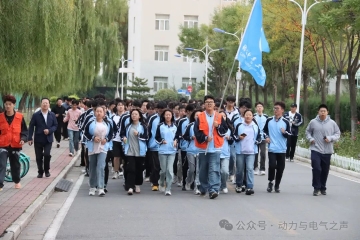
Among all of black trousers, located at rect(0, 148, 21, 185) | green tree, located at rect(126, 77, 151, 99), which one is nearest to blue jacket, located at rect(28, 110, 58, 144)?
black trousers, located at rect(0, 148, 21, 185)

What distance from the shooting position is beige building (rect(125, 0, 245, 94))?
74.9 metres

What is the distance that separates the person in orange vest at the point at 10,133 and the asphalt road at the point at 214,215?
1527mm

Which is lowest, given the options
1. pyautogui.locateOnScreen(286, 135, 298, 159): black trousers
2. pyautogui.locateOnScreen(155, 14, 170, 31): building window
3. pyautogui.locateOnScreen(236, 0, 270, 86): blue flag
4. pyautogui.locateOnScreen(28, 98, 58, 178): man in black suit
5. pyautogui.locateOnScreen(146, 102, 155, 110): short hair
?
pyautogui.locateOnScreen(286, 135, 298, 159): black trousers

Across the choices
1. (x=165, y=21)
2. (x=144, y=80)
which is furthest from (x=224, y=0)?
(x=144, y=80)

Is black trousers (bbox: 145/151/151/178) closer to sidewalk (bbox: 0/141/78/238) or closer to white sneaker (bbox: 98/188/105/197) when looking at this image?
white sneaker (bbox: 98/188/105/197)

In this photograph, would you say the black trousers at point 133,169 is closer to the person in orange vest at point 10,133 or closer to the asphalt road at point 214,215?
the asphalt road at point 214,215

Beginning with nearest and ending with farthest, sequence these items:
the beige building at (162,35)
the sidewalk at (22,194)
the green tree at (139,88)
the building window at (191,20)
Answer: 1. the sidewalk at (22,194)
2. the green tree at (139,88)
3. the beige building at (162,35)
4. the building window at (191,20)

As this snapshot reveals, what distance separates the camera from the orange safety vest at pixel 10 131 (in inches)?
560

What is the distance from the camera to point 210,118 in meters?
14.2

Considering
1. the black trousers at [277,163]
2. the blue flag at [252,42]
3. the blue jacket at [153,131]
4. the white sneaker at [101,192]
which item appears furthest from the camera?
the blue flag at [252,42]

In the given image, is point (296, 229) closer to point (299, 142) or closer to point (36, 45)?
point (36, 45)

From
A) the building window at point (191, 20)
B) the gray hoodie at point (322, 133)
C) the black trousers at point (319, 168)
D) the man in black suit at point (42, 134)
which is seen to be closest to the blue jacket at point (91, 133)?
the man in black suit at point (42, 134)

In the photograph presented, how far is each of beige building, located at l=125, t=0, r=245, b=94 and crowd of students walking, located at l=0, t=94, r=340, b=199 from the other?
58821 millimetres

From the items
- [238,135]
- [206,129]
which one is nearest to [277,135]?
[238,135]
